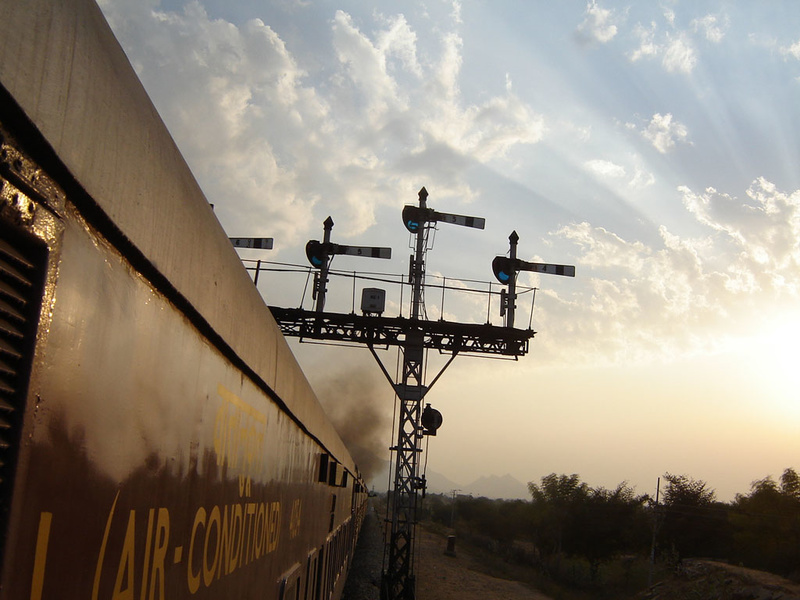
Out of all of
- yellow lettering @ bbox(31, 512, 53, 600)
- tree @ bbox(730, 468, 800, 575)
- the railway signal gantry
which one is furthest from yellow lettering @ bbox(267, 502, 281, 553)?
tree @ bbox(730, 468, 800, 575)

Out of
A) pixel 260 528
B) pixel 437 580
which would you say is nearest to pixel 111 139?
pixel 260 528

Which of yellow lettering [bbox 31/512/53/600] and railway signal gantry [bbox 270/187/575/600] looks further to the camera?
railway signal gantry [bbox 270/187/575/600]

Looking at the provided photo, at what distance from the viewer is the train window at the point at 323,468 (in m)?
6.51

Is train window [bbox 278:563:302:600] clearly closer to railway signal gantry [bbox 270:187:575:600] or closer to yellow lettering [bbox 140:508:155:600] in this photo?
yellow lettering [bbox 140:508:155:600]

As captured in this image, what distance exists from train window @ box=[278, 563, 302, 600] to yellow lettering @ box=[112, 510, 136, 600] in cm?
269

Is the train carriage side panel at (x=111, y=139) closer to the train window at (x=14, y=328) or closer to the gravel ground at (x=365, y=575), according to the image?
the train window at (x=14, y=328)

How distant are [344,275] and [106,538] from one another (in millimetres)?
17470

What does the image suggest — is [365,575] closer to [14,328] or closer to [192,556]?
[192,556]

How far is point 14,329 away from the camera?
1.04 meters

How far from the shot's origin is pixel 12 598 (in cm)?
98

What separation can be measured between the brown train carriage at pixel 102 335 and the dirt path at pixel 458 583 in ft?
72.1

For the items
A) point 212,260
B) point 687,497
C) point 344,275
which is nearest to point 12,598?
point 212,260

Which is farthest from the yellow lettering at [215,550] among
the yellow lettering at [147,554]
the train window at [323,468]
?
the train window at [323,468]

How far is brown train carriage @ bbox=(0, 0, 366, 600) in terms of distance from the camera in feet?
3.36
